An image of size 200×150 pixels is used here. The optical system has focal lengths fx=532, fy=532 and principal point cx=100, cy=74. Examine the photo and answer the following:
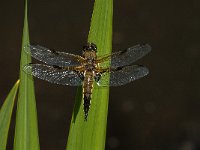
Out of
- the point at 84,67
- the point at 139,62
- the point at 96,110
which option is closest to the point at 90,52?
the point at 84,67

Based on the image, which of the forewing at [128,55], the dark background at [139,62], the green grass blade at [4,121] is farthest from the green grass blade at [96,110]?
the dark background at [139,62]

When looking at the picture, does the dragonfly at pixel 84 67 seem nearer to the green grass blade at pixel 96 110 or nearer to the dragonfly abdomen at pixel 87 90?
the dragonfly abdomen at pixel 87 90

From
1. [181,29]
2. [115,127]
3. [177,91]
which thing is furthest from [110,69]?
[181,29]

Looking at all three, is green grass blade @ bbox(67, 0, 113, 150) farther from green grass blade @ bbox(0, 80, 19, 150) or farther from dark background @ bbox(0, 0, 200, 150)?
dark background @ bbox(0, 0, 200, 150)

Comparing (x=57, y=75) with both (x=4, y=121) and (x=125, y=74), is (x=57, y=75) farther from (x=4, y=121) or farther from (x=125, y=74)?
(x=4, y=121)

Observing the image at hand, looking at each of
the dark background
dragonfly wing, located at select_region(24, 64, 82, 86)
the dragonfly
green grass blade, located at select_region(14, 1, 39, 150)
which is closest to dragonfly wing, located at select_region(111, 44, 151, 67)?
the dragonfly

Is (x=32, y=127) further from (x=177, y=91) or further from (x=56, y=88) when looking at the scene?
(x=177, y=91)
